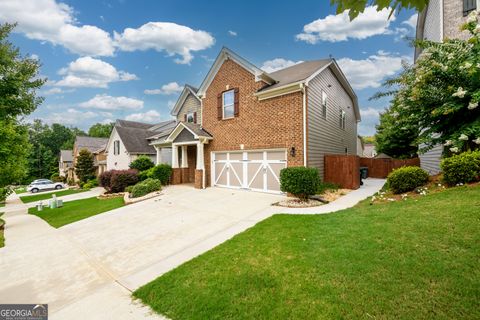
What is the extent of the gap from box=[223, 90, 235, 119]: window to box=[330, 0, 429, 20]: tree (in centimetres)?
1094

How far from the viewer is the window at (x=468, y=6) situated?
8.88m

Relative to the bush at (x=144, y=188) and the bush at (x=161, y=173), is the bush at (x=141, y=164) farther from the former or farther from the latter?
the bush at (x=144, y=188)

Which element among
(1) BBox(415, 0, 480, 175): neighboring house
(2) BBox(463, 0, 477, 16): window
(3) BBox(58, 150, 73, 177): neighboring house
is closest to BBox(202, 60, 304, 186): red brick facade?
(1) BBox(415, 0, 480, 175): neighboring house

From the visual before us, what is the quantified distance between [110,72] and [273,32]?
77.0ft

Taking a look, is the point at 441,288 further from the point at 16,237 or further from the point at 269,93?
the point at 16,237

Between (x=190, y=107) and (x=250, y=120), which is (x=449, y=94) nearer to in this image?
(x=250, y=120)

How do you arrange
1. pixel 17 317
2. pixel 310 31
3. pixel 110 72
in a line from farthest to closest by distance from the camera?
pixel 110 72 < pixel 310 31 < pixel 17 317

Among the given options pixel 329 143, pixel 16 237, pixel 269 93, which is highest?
pixel 269 93

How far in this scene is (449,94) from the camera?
16.6ft

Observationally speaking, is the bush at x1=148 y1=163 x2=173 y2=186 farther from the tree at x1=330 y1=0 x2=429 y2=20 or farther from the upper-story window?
the tree at x1=330 y1=0 x2=429 y2=20

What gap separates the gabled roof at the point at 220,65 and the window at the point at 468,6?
328 inches

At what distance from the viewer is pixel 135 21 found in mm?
14047

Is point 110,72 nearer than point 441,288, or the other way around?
point 441,288

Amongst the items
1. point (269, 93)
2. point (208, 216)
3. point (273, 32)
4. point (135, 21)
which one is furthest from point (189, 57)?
point (208, 216)
